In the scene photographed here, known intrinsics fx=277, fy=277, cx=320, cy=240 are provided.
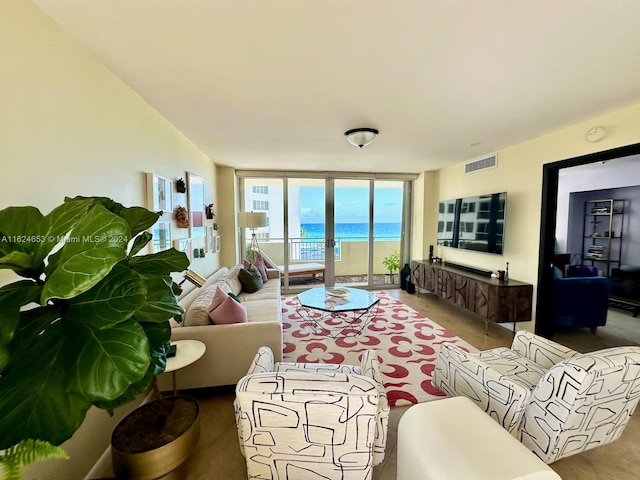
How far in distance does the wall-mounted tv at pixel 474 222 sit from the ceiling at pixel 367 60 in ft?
3.64

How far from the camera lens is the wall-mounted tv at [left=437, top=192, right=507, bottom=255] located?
373 cm

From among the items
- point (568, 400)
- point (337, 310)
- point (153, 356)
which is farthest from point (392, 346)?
point (153, 356)

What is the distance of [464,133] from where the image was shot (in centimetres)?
313

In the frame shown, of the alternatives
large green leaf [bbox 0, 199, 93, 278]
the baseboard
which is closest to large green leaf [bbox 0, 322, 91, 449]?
large green leaf [bbox 0, 199, 93, 278]

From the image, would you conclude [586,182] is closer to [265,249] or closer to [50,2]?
[265,249]

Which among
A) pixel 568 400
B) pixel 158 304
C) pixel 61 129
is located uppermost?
pixel 61 129

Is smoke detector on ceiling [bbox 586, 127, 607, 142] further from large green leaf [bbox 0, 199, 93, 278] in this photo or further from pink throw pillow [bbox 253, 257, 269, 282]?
pink throw pillow [bbox 253, 257, 269, 282]

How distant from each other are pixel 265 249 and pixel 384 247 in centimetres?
263

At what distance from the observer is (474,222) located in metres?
4.15

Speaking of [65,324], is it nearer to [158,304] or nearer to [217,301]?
[158,304]

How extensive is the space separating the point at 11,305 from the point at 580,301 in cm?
469

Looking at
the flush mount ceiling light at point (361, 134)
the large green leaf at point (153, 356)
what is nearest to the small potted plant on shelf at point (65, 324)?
the large green leaf at point (153, 356)

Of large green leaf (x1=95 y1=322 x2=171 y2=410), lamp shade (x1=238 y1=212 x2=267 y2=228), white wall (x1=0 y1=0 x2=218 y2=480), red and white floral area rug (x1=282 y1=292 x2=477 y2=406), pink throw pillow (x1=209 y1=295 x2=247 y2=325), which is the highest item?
white wall (x1=0 y1=0 x2=218 y2=480)

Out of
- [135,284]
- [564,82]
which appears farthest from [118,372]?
[564,82]
